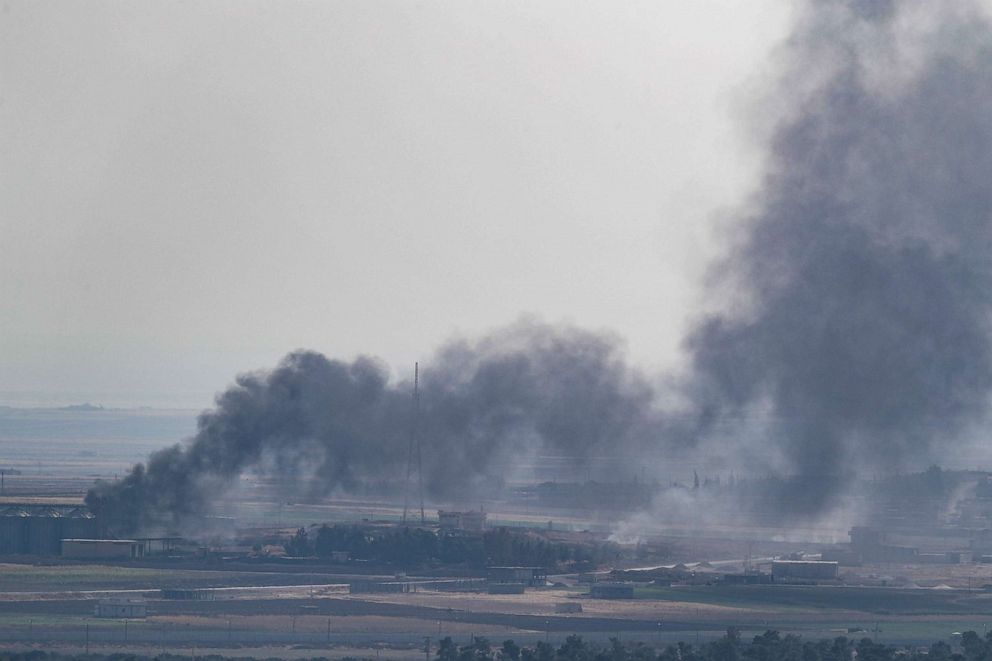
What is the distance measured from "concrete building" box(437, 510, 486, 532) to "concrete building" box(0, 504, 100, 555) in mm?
15827

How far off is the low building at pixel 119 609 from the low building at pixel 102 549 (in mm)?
20766

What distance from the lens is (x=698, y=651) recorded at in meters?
60.3

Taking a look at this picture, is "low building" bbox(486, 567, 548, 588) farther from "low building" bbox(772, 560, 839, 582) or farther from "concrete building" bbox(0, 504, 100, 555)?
"concrete building" bbox(0, 504, 100, 555)

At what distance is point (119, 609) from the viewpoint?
229ft

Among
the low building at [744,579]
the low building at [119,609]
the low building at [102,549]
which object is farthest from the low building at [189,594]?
the low building at [744,579]

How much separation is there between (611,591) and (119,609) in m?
18.4

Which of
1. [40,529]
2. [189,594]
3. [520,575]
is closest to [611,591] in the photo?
[520,575]

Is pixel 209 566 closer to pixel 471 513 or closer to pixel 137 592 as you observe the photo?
pixel 137 592

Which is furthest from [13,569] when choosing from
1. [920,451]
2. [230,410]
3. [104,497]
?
[920,451]

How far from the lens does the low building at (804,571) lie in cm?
8530

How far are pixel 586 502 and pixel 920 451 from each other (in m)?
19.7

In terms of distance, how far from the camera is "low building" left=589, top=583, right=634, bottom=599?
77812 millimetres

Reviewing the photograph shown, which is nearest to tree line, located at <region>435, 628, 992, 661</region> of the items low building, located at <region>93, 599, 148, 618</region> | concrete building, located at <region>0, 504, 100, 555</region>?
low building, located at <region>93, 599, 148, 618</region>

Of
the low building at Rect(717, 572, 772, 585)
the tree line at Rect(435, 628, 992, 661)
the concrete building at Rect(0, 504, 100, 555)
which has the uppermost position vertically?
the concrete building at Rect(0, 504, 100, 555)
